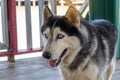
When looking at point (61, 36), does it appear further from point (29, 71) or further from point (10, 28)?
point (10, 28)

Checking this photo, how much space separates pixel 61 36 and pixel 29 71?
6.53 feet

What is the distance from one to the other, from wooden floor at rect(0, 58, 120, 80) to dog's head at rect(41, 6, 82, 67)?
4.91ft

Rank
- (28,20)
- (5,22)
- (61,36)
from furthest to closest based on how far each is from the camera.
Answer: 1. (28,20)
2. (5,22)
3. (61,36)

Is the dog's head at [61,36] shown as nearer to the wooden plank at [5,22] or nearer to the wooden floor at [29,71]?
the wooden floor at [29,71]

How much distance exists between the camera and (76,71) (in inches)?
99.3

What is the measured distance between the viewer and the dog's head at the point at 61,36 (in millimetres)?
2256

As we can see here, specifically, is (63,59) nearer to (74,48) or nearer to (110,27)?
(74,48)

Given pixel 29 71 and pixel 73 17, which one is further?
pixel 29 71

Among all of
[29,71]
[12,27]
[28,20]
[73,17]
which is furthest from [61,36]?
[28,20]

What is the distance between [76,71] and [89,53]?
0.64 ft

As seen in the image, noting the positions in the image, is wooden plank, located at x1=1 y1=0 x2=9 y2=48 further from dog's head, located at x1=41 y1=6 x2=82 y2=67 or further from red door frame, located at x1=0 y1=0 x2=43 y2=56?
dog's head, located at x1=41 y1=6 x2=82 y2=67

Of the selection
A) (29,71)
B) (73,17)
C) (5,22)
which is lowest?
(29,71)

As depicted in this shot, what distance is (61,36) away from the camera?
2.27 m

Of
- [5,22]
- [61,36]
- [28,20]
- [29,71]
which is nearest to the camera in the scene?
[61,36]
